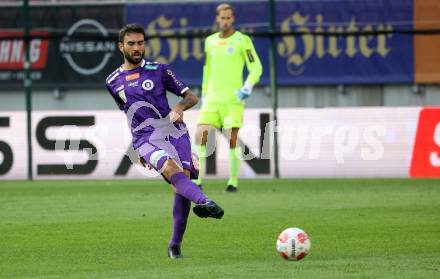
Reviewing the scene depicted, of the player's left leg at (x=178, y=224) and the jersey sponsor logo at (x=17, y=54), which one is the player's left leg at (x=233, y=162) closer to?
the player's left leg at (x=178, y=224)

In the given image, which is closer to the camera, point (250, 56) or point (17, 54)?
point (250, 56)

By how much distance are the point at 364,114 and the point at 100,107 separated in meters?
9.27

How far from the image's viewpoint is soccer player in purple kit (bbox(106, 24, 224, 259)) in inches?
338

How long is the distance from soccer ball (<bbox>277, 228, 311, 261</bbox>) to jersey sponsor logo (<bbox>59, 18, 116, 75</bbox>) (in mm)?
17122

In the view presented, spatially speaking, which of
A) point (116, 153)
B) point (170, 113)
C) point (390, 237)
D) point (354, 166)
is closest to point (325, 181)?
point (354, 166)

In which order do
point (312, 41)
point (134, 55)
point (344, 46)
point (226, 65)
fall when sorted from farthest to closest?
point (312, 41)
point (344, 46)
point (226, 65)
point (134, 55)

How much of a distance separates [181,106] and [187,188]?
698 mm

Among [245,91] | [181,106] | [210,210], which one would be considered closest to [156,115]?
[181,106]

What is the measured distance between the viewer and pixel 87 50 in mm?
25578

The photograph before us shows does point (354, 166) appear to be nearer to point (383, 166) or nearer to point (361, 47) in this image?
point (383, 166)

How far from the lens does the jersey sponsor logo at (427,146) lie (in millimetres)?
17812

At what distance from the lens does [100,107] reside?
1024 inches

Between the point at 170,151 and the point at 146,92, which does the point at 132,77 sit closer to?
the point at 146,92

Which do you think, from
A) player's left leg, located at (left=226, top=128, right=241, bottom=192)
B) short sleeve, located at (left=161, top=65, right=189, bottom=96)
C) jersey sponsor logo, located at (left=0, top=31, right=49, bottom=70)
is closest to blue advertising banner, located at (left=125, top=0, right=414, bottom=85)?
jersey sponsor logo, located at (left=0, top=31, right=49, bottom=70)
